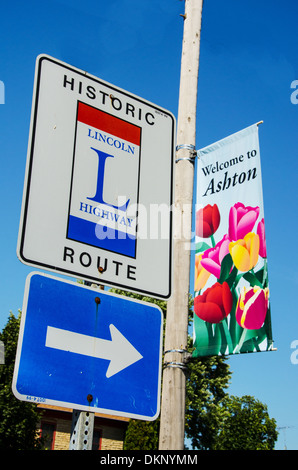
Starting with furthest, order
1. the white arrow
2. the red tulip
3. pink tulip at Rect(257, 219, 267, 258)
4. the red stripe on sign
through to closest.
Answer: pink tulip at Rect(257, 219, 267, 258)
the red tulip
the red stripe on sign
the white arrow

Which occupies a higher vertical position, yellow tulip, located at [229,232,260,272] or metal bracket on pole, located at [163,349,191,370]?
yellow tulip, located at [229,232,260,272]

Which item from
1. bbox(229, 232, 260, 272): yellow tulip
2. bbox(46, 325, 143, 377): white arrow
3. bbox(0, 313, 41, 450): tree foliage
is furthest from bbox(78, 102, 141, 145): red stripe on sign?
bbox(0, 313, 41, 450): tree foliage

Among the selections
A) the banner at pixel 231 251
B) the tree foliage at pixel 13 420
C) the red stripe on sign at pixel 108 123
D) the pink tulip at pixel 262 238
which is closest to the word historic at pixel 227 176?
the banner at pixel 231 251

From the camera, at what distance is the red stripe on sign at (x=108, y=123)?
309cm

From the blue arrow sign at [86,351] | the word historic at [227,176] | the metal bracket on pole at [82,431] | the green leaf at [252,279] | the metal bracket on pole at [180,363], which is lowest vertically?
the metal bracket on pole at [82,431]

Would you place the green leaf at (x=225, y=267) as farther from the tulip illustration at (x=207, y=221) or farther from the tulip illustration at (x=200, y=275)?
the tulip illustration at (x=207, y=221)

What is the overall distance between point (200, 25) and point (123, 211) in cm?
327

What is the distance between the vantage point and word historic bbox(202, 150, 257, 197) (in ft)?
26.1

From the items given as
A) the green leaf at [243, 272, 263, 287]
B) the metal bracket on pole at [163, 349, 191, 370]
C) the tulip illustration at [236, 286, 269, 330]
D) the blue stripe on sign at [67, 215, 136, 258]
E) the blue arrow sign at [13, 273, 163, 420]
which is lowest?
the blue arrow sign at [13, 273, 163, 420]

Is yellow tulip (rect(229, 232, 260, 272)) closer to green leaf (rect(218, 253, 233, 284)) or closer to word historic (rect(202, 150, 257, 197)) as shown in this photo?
green leaf (rect(218, 253, 233, 284))

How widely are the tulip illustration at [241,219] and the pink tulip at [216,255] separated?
15 cm

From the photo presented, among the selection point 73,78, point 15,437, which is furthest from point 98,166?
point 15,437

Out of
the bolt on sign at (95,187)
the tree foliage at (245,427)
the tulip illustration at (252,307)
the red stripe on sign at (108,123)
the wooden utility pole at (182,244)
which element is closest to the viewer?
the bolt on sign at (95,187)

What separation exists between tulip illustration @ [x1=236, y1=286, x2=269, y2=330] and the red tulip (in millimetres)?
191
